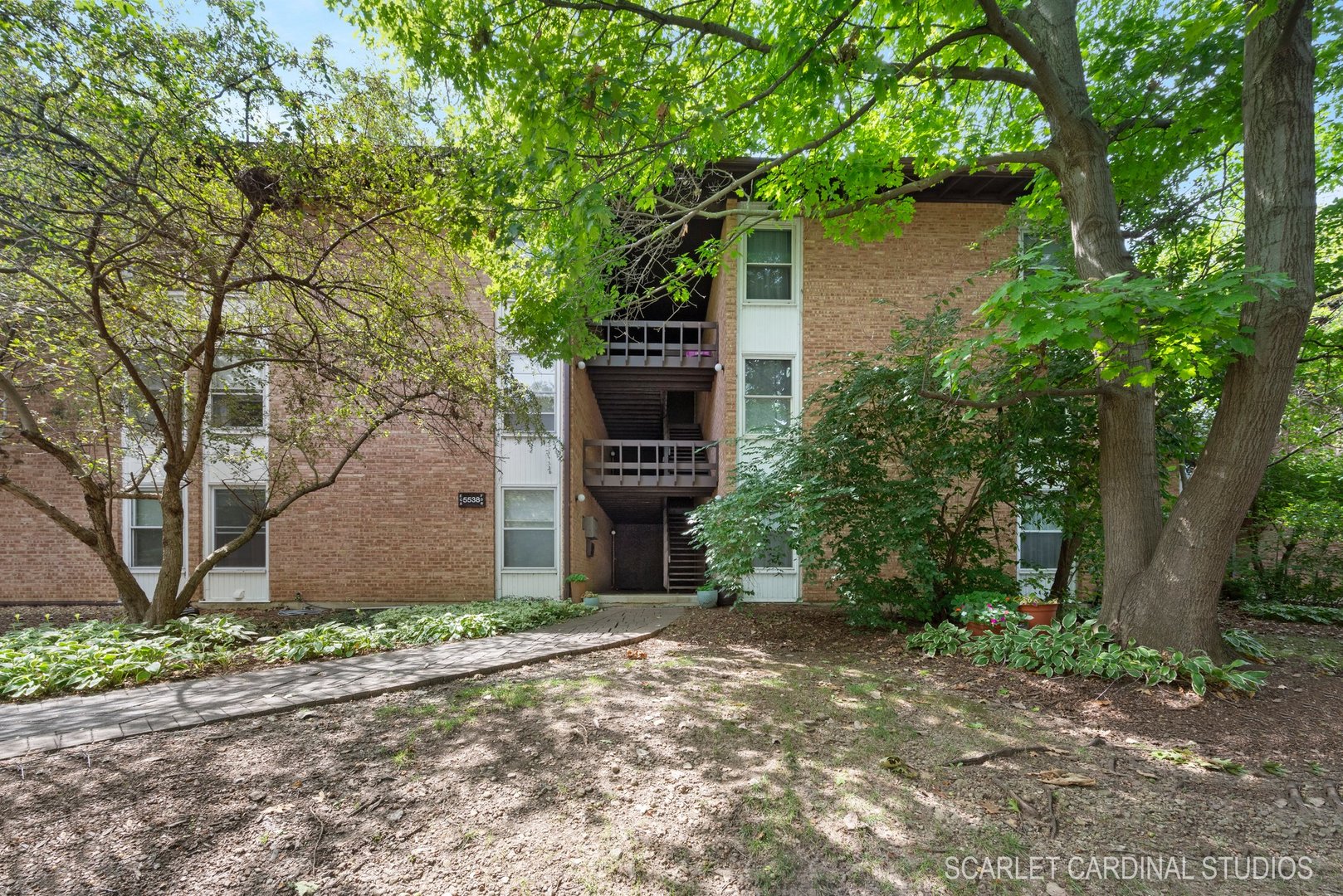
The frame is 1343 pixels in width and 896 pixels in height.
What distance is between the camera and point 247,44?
5285mm

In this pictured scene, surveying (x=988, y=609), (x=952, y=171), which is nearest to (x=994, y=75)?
(x=952, y=171)

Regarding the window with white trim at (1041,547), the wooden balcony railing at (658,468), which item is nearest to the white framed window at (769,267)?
the wooden balcony railing at (658,468)

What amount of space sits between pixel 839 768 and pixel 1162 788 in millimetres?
1660

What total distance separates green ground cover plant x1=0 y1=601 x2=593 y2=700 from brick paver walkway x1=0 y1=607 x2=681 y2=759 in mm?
257

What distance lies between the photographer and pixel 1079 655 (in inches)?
191

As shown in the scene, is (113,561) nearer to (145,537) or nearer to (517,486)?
(145,537)

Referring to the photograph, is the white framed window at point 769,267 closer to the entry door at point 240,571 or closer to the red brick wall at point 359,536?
the red brick wall at point 359,536

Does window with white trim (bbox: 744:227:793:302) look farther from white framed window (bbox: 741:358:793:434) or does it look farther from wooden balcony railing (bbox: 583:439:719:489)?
wooden balcony railing (bbox: 583:439:719:489)

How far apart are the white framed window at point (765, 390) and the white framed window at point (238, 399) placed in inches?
313

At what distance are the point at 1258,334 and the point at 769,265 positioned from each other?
7902mm

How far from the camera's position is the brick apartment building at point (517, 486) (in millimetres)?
10742

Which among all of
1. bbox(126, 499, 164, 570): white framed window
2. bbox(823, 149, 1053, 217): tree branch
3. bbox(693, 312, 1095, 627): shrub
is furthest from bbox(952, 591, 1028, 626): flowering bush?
bbox(126, 499, 164, 570): white framed window

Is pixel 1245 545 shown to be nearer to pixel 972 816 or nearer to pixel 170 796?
pixel 972 816

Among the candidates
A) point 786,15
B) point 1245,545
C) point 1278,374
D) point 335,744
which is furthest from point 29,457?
point 1245,545
